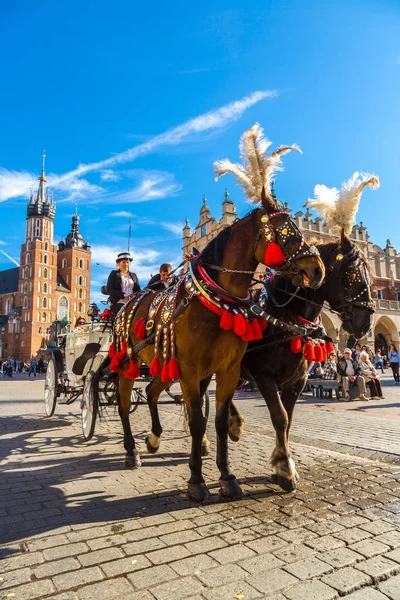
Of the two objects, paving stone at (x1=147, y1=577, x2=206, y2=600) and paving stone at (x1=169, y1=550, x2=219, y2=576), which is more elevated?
paving stone at (x1=169, y1=550, x2=219, y2=576)

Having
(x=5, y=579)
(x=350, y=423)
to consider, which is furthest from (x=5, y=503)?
(x=350, y=423)

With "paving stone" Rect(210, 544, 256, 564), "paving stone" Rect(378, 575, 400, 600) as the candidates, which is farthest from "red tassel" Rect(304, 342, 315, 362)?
"paving stone" Rect(378, 575, 400, 600)

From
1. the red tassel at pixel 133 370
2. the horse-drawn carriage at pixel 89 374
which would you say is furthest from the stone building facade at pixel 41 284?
the red tassel at pixel 133 370

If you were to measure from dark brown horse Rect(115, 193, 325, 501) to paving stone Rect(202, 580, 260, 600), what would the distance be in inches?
49.8

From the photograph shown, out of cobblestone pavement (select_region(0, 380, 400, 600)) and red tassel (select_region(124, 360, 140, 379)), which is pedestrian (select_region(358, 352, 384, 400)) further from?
red tassel (select_region(124, 360, 140, 379))

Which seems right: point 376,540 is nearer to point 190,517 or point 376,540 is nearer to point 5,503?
point 190,517

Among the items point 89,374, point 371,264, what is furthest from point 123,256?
point 371,264

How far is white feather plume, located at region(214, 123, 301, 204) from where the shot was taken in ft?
12.4

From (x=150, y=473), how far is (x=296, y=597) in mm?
2631

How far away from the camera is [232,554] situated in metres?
2.53

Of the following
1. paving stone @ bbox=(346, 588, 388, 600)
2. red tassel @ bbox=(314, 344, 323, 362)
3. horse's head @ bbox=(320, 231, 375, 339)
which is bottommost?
paving stone @ bbox=(346, 588, 388, 600)

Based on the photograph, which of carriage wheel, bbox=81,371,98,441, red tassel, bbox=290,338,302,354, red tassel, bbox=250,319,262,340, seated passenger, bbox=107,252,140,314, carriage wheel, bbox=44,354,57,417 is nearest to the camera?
red tassel, bbox=250,319,262,340

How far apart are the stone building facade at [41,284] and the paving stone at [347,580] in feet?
270

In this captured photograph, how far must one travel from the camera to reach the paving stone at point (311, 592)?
209cm
